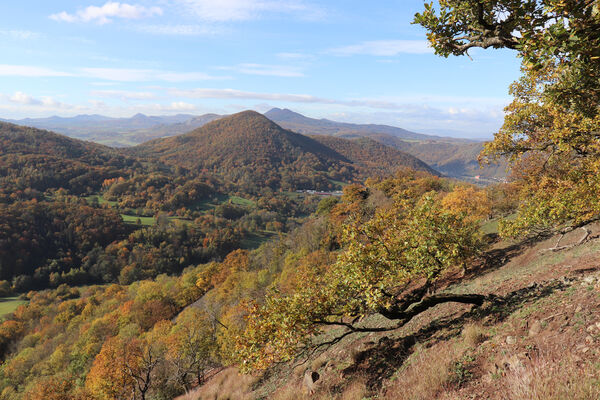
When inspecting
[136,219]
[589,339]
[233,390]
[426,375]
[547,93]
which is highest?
[547,93]

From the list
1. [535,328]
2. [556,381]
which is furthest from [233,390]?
[556,381]

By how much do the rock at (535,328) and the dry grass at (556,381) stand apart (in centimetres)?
172

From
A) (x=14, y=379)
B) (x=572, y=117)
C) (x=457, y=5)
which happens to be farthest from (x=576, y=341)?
(x=14, y=379)

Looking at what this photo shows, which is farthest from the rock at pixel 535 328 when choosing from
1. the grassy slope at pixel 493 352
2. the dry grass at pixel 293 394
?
the dry grass at pixel 293 394

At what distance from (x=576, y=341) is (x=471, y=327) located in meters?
3.08

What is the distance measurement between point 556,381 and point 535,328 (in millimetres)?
3553

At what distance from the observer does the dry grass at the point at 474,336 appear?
29.7 feet

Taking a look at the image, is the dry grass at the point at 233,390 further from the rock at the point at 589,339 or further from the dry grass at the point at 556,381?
the rock at the point at 589,339

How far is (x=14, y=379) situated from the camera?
54.2 metres

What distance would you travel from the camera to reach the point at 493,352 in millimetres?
8109

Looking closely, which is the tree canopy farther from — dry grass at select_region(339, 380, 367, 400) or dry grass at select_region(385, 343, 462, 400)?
dry grass at select_region(339, 380, 367, 400)

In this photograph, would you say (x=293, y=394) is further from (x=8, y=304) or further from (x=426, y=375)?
(x=8, y=304)

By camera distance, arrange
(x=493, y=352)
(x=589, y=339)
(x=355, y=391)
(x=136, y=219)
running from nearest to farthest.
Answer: (x=589, y=339) → (x=493, y=352) → (x=355, y=391) → (x=136, y=219)

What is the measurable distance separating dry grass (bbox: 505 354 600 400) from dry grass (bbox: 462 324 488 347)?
267 cm
